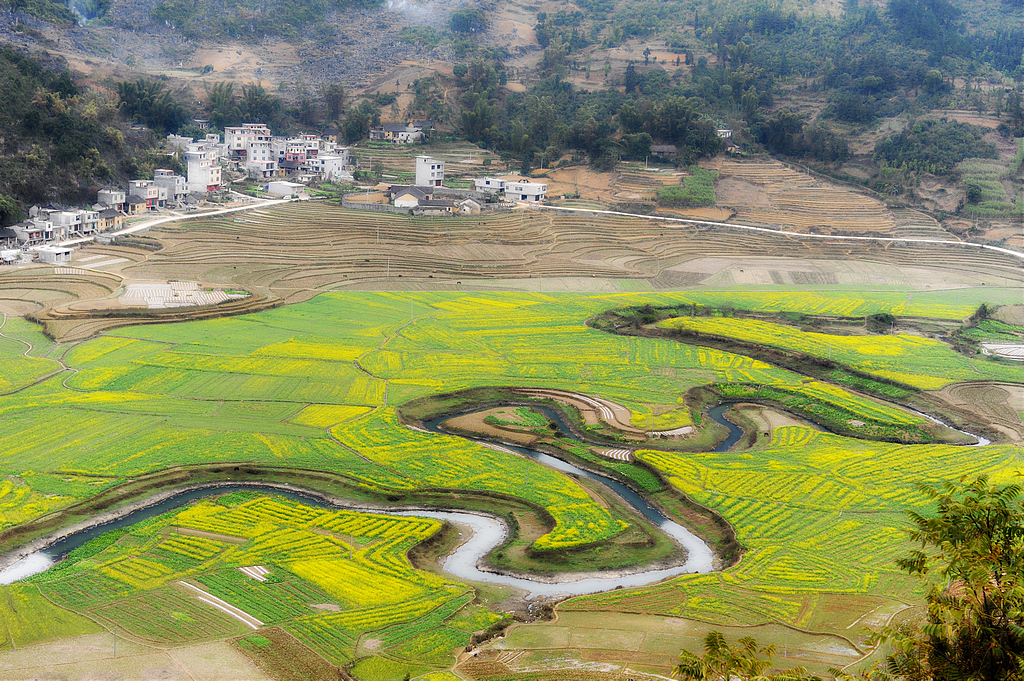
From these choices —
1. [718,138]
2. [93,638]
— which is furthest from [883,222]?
[93,638]

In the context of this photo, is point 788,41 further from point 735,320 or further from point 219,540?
point 219,540

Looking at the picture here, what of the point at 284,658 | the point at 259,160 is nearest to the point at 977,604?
the point at 284,658

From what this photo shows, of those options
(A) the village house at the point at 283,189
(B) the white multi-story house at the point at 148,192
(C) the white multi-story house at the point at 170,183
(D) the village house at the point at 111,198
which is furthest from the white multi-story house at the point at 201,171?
(D) the village house at the point at 111,198

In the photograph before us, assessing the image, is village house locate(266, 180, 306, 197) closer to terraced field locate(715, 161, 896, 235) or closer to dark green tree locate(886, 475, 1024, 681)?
terraced field locate(715, 161, 896, 235)

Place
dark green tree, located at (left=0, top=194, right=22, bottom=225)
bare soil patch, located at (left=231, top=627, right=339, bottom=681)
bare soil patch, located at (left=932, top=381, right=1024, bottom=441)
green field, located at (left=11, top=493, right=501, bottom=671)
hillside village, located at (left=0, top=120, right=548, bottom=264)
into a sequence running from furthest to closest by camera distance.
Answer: hillside village, located at (left=0, top=120, right=548, bottom=264), dark green tree, located at (left=0, top=194, right=22, bottom=225), bare soil patch, located at (left=932, top=381, right=1024, bottom=441), green field, located at (left=11, top=493, right=501, bottom=671), bare soil patch, located at (left=231, top=627, right=339, bottom=681)

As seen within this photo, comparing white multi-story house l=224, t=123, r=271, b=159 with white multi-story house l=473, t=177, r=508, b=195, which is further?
white multi-story house l=224, t=123, r=271, b=159

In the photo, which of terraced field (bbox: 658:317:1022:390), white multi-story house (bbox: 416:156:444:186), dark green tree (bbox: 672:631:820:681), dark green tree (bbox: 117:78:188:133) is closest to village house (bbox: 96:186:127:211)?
dark green tree (bbox: 117:78:188:133)
